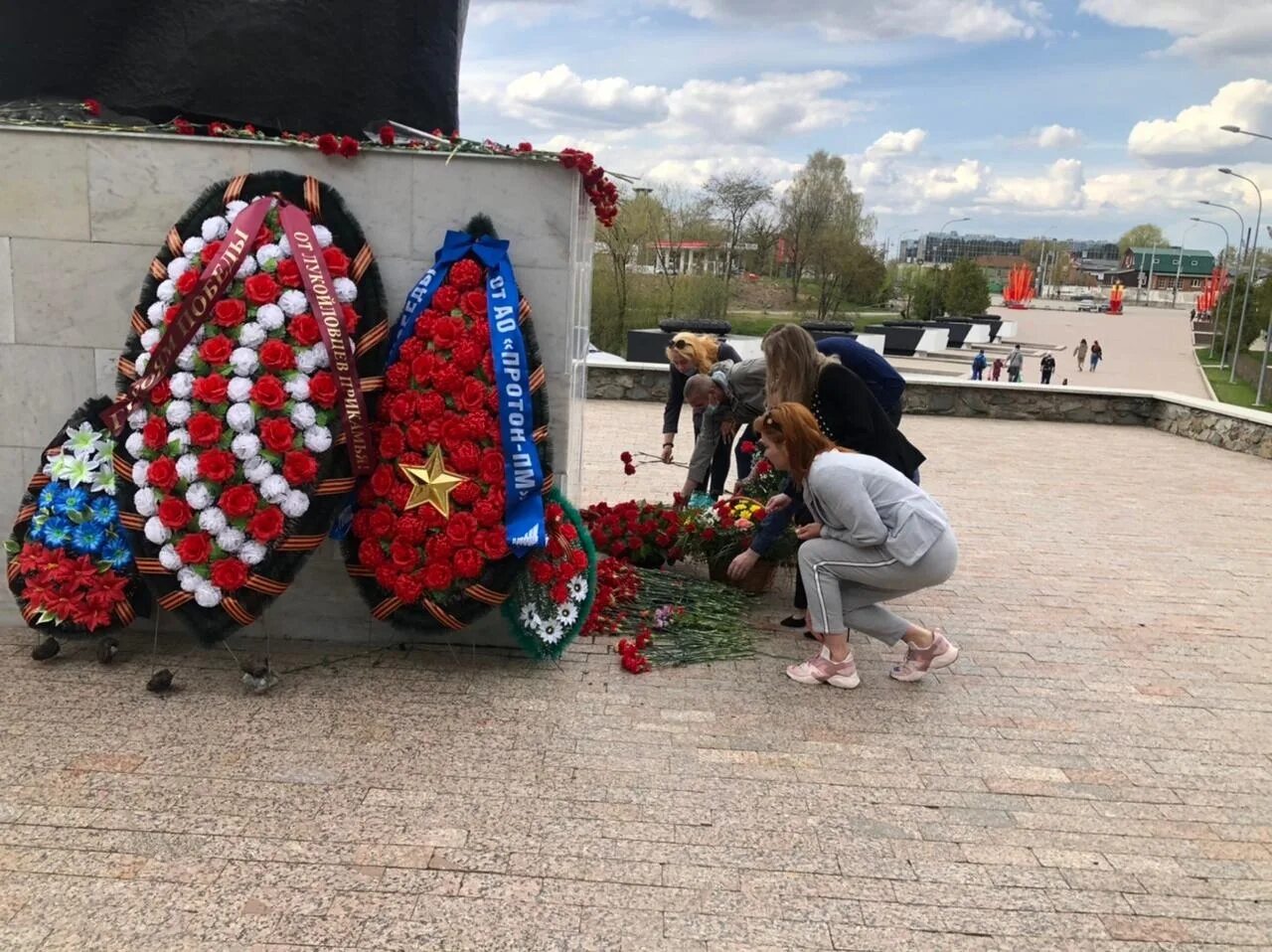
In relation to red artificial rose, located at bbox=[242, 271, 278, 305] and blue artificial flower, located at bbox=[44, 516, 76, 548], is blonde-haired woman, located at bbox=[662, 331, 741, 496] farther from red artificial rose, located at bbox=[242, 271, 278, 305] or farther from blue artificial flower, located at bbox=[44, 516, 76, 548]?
blue artificial flower, located at bbox=[44, 516, 76, 548]

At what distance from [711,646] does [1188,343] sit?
6133 centimetres

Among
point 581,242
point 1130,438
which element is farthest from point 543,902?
point 1130,438

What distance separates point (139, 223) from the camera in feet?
13.4

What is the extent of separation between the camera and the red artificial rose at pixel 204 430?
143 inches

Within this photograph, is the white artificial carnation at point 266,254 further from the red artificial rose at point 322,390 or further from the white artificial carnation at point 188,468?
the white artificial carnation at point 188,468

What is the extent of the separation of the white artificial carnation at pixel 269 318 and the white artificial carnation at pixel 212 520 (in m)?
0.69

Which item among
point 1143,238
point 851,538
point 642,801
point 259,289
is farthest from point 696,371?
point 1143,238

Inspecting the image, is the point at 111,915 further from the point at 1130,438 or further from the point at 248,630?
the point at 1130,438

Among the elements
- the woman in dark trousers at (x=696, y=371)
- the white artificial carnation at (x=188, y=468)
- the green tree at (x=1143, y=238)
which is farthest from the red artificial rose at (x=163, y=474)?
the green tree at (x=1143, y=238)

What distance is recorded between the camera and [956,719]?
3.97 metres

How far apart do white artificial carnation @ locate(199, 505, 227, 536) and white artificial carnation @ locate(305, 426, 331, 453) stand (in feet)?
1.27

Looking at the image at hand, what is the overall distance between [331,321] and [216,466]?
669 mm

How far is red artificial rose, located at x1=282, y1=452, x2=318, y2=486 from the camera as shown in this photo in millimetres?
3684

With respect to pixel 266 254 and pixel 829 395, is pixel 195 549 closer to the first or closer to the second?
pixel 266 254
